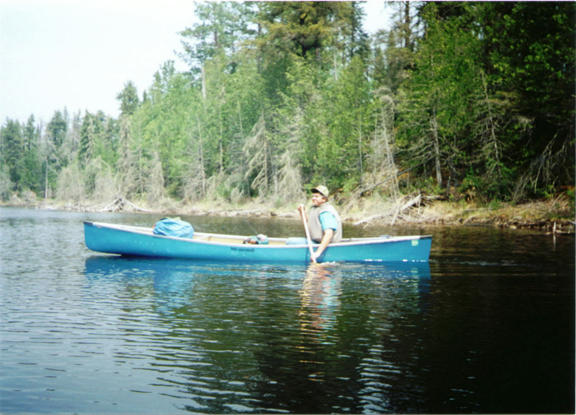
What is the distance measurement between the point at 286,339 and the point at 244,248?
5373mm

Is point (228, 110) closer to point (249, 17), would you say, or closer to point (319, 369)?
point (249, 17)

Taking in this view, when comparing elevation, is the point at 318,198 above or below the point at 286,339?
above

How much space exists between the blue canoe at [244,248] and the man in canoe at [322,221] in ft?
0.66

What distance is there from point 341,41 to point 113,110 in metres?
32.1

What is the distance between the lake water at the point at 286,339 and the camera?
164 inches

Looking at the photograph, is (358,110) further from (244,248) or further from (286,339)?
(286,339)

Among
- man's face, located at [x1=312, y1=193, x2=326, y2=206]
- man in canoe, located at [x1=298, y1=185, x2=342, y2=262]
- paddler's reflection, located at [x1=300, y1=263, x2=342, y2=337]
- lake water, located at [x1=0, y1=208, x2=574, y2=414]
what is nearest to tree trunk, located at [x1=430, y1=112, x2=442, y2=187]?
lake water, located at [x1=0, y1=208, x2=574, y2=414]

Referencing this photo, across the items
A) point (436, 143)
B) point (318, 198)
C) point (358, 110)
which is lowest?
point (318, 198)

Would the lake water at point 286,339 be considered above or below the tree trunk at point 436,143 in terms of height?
below

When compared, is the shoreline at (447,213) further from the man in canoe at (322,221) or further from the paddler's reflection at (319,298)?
the paddler's reflection at (319,298)

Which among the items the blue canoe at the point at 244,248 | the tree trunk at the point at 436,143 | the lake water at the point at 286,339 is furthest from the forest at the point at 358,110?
the lake water at the point at 286,339

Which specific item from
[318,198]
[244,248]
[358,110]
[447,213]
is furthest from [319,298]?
[358,110]

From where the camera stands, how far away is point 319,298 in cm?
777

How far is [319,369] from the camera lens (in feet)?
15.6
